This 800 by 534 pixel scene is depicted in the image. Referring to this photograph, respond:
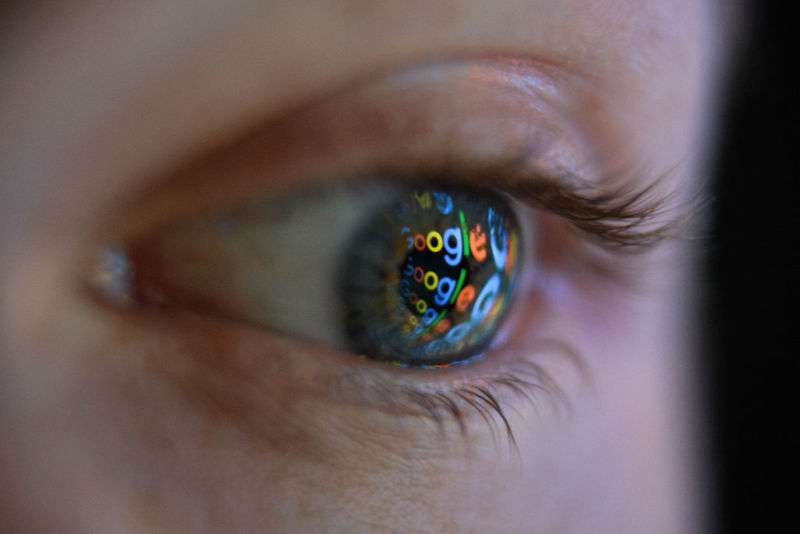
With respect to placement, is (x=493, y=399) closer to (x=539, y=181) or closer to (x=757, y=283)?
(x=539, y=181)

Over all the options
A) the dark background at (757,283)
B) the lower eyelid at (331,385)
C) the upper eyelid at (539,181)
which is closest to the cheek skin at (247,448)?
the lower eyelid at (331,385)

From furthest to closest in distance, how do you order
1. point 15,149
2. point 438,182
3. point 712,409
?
point 712,409, point 438,182, point 15,149

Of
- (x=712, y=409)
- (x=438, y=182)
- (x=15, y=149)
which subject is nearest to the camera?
(x=15, y=149)

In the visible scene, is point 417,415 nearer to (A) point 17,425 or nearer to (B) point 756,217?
(A) point 17,425

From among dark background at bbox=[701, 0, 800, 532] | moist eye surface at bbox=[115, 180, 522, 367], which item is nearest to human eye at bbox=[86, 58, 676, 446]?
moist eye surface at bbox=[115, 180, 522, 367]

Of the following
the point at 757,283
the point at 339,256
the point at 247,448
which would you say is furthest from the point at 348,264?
the point at 757,283

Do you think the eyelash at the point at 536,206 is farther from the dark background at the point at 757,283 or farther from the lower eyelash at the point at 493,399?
the dark background at the point at 757,283

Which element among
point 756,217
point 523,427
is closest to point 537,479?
point 523,427
